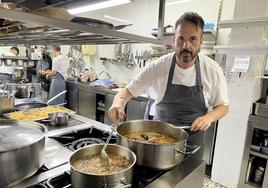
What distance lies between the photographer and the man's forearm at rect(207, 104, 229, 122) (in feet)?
4.18

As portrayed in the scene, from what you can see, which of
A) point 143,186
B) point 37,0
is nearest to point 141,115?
point 37,0

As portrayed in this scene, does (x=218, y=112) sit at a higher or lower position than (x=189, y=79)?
lower

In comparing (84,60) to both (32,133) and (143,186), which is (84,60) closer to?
(32,133)

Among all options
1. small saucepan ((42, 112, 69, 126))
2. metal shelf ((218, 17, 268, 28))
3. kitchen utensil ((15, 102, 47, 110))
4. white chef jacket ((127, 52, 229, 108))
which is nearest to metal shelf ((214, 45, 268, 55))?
metal shelf ((218, 17, 268, 28))

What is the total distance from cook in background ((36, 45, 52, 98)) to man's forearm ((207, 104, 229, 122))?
11.9 ft

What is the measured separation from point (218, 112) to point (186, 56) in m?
0.43

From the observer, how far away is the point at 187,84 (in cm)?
147

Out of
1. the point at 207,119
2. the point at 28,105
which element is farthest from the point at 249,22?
the point at 28,105

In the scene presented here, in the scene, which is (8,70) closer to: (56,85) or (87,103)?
(56,85)

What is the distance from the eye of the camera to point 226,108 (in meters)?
1.45

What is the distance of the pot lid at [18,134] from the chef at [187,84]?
538 mm

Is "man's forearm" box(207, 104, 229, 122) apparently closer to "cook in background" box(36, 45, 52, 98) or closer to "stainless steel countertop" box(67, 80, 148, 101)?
"stainless steel countertop" box(67, 80, 148, 101)

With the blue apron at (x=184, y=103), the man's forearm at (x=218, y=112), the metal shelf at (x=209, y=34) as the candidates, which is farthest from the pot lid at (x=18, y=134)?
the metal shelf at (x=209, y=34)

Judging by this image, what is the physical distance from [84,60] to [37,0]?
364cm
